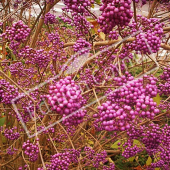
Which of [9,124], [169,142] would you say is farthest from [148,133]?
[9,124]

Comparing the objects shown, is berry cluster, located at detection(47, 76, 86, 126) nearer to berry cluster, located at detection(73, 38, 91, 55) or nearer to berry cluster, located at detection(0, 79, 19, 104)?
berry cluster, located at detection(73, 38, 91, 55)

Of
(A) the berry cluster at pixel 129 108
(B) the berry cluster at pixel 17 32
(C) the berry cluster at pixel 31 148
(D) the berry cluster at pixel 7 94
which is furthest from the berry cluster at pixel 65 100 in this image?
(B) the berry cluster at pixel 17 32

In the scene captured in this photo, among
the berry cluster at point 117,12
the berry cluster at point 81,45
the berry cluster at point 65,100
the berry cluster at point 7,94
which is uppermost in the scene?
the berry cluster at point 117,12

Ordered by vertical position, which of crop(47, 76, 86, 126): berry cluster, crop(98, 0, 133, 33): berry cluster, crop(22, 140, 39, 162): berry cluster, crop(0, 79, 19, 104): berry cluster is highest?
crop(98, 0, 133, 33): berry cluster

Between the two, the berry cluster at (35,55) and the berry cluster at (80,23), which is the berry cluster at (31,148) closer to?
the berry cluster at (35,55)

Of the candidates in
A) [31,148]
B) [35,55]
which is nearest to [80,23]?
[35,55]

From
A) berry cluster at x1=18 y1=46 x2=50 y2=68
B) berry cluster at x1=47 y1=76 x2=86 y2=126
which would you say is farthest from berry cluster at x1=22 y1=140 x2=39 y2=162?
berry cluster at x1=18 y1=46 x2=50 y2=68

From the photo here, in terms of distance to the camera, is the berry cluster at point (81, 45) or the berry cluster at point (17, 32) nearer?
the berry cluster at point (81, 45)

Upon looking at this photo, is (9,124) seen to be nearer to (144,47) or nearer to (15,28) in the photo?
(15,28)

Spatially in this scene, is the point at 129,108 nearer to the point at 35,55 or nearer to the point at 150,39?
the point at 150,39

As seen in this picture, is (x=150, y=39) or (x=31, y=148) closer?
(x=150, y=39)

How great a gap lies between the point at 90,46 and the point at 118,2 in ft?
1.90

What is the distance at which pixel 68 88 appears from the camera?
0.93 metres

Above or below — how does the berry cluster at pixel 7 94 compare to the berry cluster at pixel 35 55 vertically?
below
